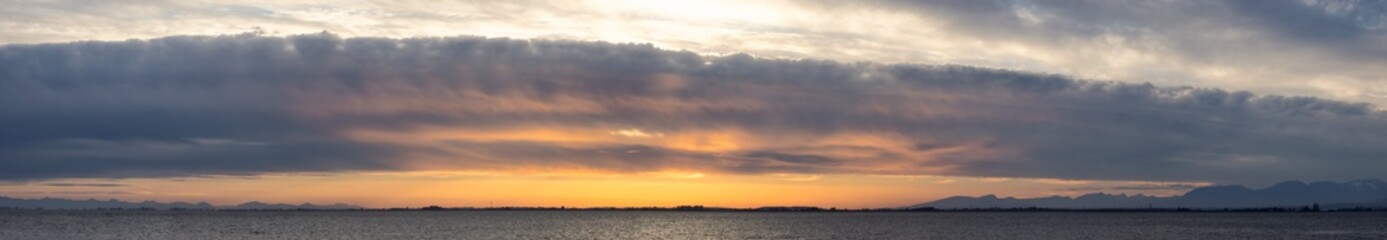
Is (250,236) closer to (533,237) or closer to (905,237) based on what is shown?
(533,237)

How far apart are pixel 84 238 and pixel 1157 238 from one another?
124082 millimetres

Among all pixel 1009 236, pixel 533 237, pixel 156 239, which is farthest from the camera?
pixel 1009 236

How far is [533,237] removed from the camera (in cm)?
16175

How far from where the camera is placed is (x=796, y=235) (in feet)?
543

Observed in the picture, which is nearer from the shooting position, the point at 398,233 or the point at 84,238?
the point at 84,238

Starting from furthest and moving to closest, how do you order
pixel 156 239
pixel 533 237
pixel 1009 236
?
1. pixel 1009 236
2. pixel 533 237
3. pixel 156 239

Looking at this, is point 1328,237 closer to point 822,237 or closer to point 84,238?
point 822,237

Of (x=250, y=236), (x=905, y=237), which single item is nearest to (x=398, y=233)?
(x=250, y=236)

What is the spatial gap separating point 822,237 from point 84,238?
82734 mm

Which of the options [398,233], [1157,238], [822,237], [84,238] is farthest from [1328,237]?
[84,238]

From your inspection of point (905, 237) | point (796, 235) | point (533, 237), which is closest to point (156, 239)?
point (533, 237)

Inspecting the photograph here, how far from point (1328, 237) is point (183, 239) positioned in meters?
135

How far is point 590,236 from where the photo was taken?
163875 mm

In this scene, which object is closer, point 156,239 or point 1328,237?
point 156,239
